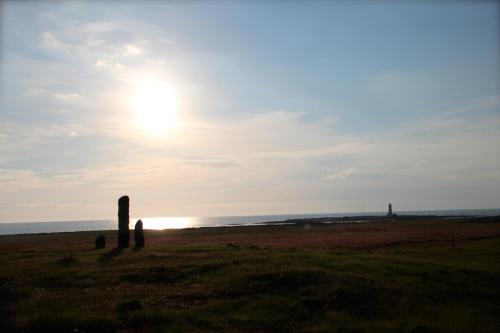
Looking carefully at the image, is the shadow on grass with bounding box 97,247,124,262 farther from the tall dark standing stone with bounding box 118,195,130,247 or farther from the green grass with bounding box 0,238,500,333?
the tall dark standing stone with bounding box 118,195,130,247

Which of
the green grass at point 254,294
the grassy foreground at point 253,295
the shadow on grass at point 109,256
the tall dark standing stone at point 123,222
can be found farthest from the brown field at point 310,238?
the grassy foreground at point 253,295

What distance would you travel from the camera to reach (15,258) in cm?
2839

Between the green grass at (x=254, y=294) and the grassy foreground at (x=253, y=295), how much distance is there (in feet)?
0.12

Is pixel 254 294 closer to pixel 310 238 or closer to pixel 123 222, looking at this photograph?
pixel 123 222

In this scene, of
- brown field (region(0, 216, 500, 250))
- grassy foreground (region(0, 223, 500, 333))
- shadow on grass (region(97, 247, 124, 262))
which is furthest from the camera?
brown field (region(0, 216, 500, 250))

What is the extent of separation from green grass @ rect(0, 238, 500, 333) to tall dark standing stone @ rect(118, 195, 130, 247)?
379 inches

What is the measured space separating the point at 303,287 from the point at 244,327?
4156mm

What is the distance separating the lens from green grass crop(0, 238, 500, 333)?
14.4 m

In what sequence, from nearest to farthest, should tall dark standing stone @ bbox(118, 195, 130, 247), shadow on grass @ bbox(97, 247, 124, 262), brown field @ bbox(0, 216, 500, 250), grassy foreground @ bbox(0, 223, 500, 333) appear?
grassy foreground @ bbox(0, 223, 500, 333), shadow on grass @ bbox(97, 247, 124, 262), tall dark standing stone @ bbox(118, 195, 130, 247), brown field @ bbox(0, 216, 500, 250)

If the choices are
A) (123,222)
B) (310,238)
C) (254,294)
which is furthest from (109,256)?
(310,238)

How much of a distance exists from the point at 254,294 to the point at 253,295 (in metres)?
0.08

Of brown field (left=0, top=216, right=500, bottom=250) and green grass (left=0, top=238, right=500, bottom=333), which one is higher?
green grass (left=0, top=238, right=500, bottom=333)

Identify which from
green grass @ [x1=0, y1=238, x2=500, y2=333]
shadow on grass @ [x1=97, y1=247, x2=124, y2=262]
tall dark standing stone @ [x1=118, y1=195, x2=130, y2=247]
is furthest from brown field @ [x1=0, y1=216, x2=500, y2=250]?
green grass @ [x1=0, y1=238, x2=500, y2=333]

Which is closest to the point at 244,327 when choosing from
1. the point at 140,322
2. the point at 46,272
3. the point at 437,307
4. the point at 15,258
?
the point at 140,322
